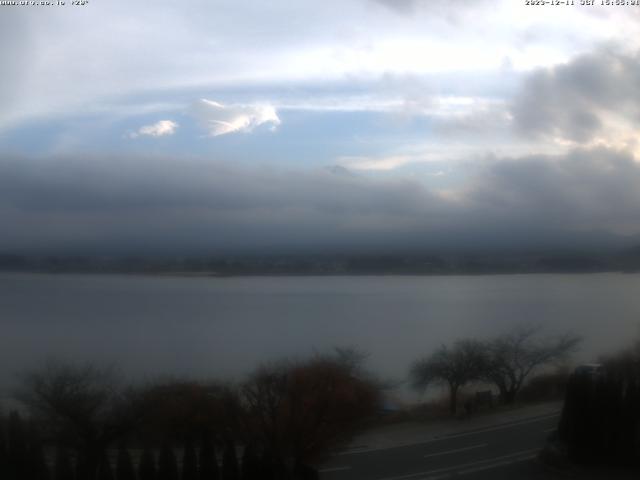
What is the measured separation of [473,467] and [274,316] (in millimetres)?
7144

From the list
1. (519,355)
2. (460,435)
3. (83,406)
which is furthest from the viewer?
(519,355)

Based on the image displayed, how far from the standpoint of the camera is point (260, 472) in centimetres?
816

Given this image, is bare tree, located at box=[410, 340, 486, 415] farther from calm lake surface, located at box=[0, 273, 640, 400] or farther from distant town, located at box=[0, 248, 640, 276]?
distant town, located at box=[0, 248, 640, 276]

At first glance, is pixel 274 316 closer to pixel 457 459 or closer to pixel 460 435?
pixel 460 435

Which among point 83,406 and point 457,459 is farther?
point 457,459

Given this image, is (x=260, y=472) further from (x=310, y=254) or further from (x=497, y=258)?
(x=497, y=258)

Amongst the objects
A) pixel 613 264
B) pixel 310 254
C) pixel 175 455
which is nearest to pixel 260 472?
pixel 175 455

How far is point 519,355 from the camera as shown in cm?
1259

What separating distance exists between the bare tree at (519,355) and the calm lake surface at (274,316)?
376 millimetres

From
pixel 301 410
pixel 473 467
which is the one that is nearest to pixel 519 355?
pixel 473 467

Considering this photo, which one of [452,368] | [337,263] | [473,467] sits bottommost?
[473,467]

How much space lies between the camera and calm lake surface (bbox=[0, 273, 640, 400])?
11.6 meters

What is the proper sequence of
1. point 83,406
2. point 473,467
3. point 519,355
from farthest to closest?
point 519,355
point 473,467
point 83,406

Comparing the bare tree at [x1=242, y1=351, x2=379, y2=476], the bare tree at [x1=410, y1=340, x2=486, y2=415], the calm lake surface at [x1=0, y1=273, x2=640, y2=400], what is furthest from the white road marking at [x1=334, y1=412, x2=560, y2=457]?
the calm lake surface at [x1=0, y1=273, x2=640, y2=400]
